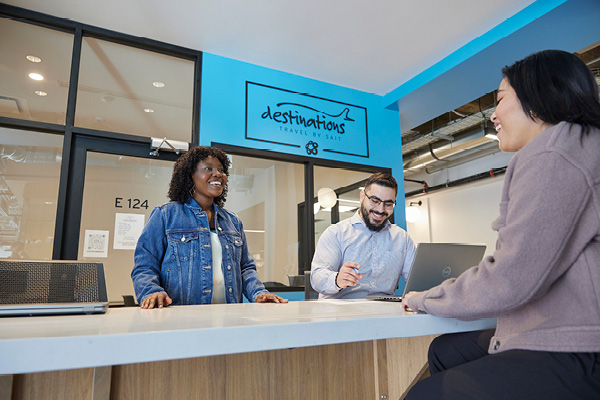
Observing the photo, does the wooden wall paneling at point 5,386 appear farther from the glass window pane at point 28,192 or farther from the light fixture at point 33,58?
the light fixture at point 33,58

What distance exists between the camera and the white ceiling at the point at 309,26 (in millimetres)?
3107

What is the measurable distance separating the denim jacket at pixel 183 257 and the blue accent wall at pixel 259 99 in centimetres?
173

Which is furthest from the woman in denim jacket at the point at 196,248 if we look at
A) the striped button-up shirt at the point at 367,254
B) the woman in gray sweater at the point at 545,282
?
the woman in gray sweater at the point at 545,282

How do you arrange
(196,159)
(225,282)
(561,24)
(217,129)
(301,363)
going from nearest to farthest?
(301,363) < (225,282) < (196,159) < (561,24) < (217,129)

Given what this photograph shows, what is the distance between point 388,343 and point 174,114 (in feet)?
9.69

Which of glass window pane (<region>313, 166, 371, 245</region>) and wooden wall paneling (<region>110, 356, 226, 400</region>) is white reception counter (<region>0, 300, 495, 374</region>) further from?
glass window pane (<region>313, 166, 371, 245</region>)

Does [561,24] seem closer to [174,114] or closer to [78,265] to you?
[174,114]

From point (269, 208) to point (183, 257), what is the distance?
228 cm

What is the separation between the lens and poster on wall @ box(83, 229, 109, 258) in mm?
3172

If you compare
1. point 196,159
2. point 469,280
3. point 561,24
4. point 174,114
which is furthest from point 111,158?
point 561,24

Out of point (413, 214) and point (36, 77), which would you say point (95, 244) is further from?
point (413, 214)

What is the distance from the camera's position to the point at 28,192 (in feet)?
10.1

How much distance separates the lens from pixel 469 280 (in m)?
0.92

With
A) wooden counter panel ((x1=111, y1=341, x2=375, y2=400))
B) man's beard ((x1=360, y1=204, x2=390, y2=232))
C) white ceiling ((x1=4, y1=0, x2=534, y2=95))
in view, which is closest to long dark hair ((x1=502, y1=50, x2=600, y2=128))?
wooden counter panel ((x1=111, y1=341, x2=375, y2=400))
